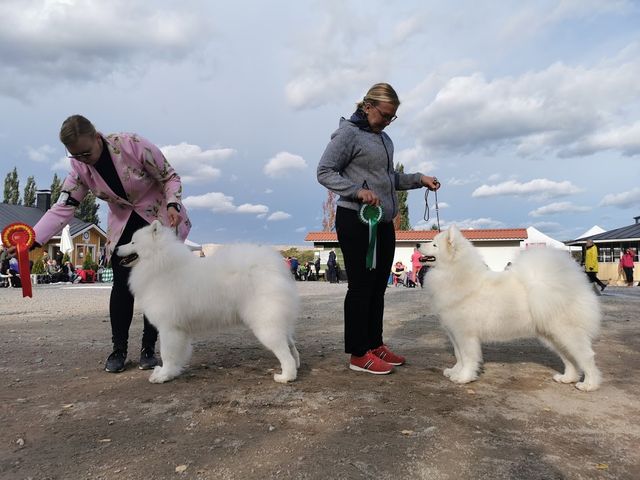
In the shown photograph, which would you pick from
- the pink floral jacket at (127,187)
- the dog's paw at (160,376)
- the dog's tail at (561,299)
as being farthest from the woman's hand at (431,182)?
the dog's paw at (160,376)

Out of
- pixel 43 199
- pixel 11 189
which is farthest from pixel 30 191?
pixel 43 199

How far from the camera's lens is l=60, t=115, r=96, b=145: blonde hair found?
3344 millimetres

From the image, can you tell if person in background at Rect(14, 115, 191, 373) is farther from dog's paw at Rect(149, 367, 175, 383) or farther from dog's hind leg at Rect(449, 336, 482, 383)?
dog's hind leg at Rect(449, 336, 482, 383)

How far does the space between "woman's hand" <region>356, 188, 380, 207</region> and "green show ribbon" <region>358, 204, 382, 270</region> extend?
0.23 feet

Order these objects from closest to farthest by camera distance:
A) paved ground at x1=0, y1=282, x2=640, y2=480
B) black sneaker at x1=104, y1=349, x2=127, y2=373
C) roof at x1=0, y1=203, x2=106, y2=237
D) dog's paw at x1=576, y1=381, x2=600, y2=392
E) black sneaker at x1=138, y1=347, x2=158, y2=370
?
1. paved ground at x1=0, y1=282, x2=640, y2=480
2. dog's paw at x1=576, y1=381, x2=600, y2=392
3. black sneaker at x1=104, y1=349, x2=127, y2=373
4. black sneaker at x1=138, y1=347, x2=158, y2=370
5. roof at x1=0, y1=203, x2=106, y2=237

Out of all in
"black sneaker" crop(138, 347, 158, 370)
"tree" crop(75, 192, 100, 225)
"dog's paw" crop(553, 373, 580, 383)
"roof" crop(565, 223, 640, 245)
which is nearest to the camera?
"dog's paw" crop(553, 373, 580, 383)

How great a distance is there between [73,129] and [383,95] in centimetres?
237

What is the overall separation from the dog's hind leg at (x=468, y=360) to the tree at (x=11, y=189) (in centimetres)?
5620

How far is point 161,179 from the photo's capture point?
3855mm

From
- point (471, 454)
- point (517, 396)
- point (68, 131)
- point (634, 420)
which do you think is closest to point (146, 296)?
point (68, 131)

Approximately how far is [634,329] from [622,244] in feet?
82.9

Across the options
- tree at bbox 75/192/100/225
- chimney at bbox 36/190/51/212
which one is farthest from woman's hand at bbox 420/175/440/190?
tree at bbox 75/192/100/225

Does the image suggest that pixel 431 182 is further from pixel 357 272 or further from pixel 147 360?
pixel 147 360

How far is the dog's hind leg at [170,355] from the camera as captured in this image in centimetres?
348
